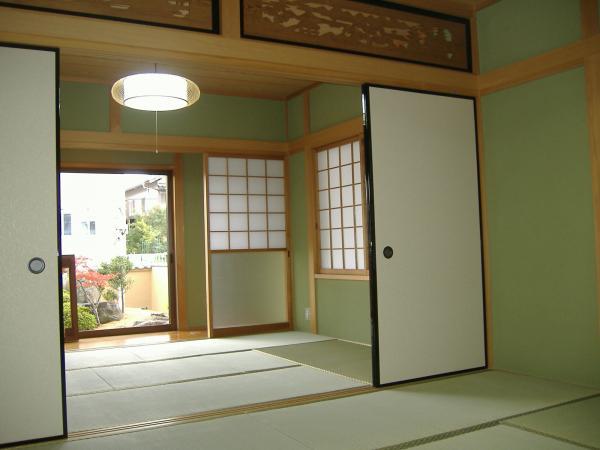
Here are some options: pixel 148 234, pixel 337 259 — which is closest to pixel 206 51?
pixel 337 259

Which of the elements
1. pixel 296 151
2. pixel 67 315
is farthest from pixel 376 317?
pixel 67 315

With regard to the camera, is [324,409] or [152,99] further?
[152,99]

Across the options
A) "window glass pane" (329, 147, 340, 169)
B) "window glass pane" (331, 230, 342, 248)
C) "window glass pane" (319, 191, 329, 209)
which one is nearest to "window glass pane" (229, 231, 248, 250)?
"window glass pane" (319, 191, 329, 209)

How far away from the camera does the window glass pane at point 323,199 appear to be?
20.9 feet

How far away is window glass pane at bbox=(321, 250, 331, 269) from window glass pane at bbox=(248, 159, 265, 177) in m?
1.27

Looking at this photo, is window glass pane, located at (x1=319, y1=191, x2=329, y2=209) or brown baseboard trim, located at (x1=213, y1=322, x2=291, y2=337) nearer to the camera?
window glass pane, located at (x1=319, y1=191, x2=329, y2=209)

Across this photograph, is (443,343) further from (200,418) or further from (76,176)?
(76,176)

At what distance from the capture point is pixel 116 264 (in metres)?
9.14

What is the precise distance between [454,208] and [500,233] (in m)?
0.39

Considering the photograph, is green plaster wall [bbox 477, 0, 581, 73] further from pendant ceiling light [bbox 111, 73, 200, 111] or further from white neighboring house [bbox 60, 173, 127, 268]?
white neighboring house [bbox 60, 173, 127, 268]

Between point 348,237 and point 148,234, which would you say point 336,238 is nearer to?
point 348,237

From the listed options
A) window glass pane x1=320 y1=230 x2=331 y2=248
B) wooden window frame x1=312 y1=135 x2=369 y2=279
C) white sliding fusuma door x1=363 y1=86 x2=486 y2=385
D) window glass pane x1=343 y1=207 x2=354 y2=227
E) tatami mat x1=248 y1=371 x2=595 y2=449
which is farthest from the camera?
window glass pane x1=320 y1=230 x2=331 y2=248

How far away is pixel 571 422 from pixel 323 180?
12.9ft

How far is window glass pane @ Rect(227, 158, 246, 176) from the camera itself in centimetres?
686
